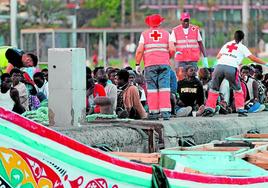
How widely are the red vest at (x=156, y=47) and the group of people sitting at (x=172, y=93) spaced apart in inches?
22.1

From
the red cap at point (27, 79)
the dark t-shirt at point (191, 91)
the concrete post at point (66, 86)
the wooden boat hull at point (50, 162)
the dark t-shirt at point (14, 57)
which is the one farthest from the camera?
the dark t-shirt at point (191, 91)

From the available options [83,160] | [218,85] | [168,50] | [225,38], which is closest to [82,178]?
[83,160]

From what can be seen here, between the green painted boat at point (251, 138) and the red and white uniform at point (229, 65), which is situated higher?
the red and white uniform at point (229, 65)

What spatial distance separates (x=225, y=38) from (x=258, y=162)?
57.5 meters

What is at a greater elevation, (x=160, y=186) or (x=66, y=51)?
(x=66, y=51)

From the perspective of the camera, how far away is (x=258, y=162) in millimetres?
10273

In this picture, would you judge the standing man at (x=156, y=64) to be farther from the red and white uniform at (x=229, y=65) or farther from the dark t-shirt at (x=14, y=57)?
the dark t-shirt at (x=14, y=57)

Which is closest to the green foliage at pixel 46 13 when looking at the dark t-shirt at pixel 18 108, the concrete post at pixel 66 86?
the dark t-shirt at pixel 18 108

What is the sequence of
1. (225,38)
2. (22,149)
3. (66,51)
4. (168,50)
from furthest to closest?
1. (225,38)
2. (168,50)
3. (66,51)
4. (22,149)

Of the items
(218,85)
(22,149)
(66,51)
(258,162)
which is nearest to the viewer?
(22,149)

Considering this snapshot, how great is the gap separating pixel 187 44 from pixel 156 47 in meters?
3.11

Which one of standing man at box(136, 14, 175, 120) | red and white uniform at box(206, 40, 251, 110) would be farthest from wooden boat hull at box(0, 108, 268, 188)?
red and white uniform at box(206, 40, 251, 110)

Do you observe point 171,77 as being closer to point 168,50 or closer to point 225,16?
point 168,50

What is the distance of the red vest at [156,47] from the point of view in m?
15.4
